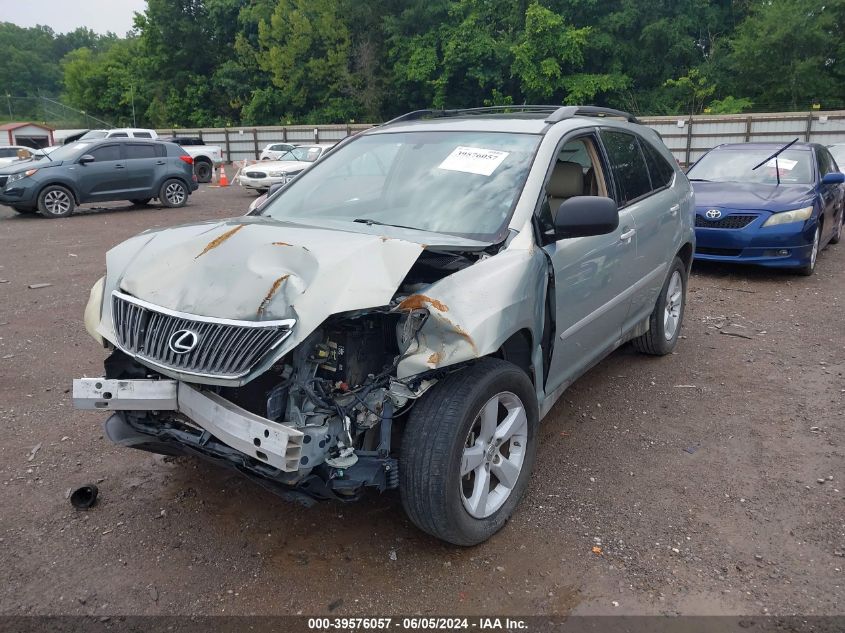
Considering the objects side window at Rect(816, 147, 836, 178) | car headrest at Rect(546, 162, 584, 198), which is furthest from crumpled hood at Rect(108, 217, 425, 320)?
side window at Rect(816, 147, 836, 178)

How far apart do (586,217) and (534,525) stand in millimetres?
1479

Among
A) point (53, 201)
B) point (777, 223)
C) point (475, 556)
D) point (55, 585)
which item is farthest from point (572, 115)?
point (53, 201)

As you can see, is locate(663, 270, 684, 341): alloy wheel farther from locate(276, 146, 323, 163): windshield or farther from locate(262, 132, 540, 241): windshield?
locate(276, 146, 323, 163): windshield

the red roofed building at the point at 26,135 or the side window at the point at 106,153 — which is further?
the red roofed building at the point at 26,135

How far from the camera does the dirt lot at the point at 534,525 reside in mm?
2701

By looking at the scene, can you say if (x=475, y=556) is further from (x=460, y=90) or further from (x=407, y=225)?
(x=460, y=90)

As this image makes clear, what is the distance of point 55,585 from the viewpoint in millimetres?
2762

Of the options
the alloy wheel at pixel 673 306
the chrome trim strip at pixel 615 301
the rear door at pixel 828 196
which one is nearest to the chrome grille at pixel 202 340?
the chrome trim strip at pixel 615 301

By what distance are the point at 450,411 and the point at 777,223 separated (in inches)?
265

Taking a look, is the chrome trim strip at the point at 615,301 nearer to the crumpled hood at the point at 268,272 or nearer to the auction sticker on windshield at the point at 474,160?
the auction sticker on windshield at the point at 474,160

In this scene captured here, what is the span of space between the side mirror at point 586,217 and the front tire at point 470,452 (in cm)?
74

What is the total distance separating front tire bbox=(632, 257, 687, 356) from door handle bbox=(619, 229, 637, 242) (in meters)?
0.93

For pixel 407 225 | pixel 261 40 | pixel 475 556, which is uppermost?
pixel 261 40

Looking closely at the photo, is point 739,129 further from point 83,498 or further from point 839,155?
point 83,498
